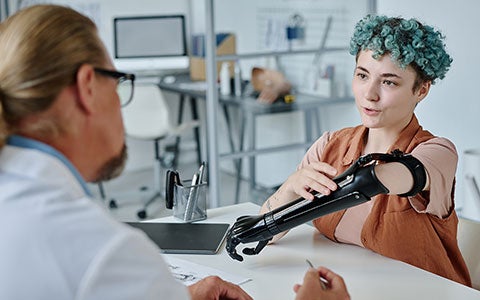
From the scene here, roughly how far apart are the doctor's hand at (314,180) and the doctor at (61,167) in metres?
0.57

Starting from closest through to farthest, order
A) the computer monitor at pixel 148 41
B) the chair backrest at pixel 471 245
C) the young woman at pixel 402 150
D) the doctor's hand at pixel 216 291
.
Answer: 1. the doctor's hand at pixel 216 291
2. the young woman at pixel 402 150
3. the chair backrest at pixel 471 245
4. the computer monitor at pixel 148 41

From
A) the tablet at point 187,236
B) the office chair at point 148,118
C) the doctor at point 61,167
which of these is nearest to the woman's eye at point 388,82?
the tablet at point 187,236

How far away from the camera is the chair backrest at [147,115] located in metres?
4.69

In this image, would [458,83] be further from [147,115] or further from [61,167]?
[61,167]

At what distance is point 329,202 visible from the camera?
1.47 meters

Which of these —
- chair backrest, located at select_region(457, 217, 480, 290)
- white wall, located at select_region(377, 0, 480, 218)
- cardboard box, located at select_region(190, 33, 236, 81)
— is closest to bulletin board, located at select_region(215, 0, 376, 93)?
cardboard box, located at select_region(190, 33, 236, 81)

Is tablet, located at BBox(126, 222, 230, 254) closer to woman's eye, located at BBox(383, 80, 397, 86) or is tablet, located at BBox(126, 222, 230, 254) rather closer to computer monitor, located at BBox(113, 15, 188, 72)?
woman's eye, located at BBox(383, 80, 397, 86)

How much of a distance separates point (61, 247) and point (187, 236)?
101cm

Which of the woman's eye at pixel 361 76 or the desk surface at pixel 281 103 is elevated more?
the woman's eye at pixel 361 76

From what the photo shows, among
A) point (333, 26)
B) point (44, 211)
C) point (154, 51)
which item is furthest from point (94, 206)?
point (154, 51)

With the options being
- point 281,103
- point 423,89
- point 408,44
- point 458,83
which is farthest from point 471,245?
point 281,103

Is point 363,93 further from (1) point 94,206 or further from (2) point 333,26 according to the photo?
(2) point 333,26

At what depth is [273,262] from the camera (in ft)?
5.30

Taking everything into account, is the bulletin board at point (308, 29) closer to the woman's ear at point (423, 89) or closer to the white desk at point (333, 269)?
the woman's ear at point (423, 89)
